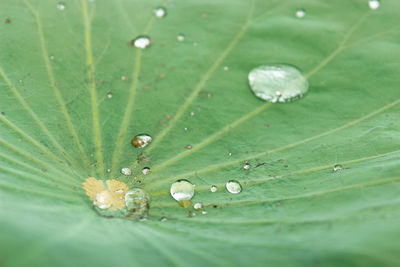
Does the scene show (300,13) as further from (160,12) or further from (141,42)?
(141,42)

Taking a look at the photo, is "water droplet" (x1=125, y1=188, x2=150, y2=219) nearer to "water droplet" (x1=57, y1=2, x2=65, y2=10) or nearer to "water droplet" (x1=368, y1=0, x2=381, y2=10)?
"water droplet" (x1=57, y1=2, x2=65, y2=10)

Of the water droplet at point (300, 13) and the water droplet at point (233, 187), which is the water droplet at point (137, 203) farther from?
the water droplet at point (300, 13)

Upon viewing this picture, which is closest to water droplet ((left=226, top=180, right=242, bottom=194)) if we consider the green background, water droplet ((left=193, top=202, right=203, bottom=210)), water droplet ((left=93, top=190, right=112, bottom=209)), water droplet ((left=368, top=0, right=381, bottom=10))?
the green background

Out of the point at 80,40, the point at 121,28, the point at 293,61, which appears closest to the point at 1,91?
the point at 80,40

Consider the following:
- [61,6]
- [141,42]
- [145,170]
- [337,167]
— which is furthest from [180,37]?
[337,167]

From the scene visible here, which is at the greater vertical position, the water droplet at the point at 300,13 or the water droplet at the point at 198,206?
the water droplet at the point at 300,13

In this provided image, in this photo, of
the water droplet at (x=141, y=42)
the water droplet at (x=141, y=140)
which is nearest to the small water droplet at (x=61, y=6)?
the water droplet at (x=141, y=42)

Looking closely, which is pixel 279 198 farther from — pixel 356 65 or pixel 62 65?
pixel 62 65
